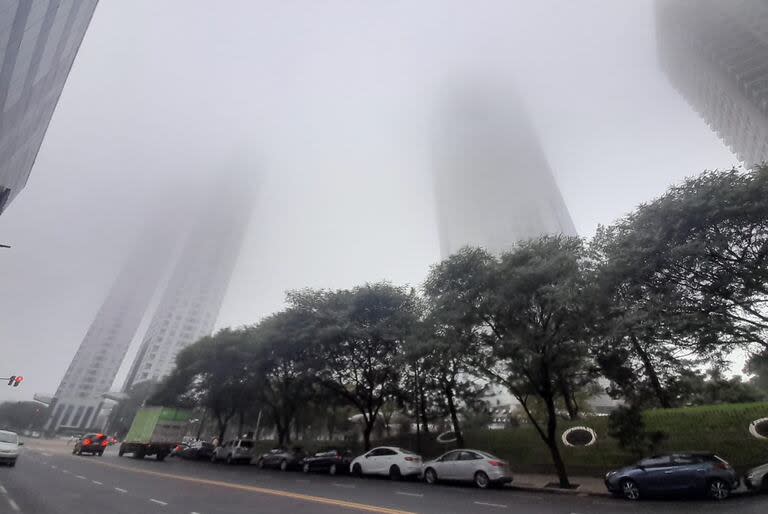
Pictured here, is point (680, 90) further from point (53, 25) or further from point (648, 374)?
point (53, 25)

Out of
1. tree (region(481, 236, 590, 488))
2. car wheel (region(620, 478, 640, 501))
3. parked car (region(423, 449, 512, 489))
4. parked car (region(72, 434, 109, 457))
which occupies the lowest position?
car wheel (region(620, 478, 640, 501))

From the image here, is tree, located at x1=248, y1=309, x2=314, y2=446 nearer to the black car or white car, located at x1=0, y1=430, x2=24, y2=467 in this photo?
the black car

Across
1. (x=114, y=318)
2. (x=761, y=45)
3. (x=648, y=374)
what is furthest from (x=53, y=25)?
(x=114, y=318)

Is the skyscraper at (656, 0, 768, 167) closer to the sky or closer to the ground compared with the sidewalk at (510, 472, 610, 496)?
closer to the sky

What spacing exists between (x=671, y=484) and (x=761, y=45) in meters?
75.9

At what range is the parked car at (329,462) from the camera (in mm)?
22375

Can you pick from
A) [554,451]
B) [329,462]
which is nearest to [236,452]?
[329,462]

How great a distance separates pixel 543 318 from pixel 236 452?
80.4 ft

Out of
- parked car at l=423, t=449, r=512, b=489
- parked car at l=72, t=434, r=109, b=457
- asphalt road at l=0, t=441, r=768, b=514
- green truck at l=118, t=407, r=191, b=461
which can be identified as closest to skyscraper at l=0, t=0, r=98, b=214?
asphalt road at l=0, t=441, r=768, b=514

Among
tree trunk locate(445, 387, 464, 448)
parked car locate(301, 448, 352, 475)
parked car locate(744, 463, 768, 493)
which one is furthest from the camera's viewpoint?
tree trunk locate(445, 387, 464, 448)

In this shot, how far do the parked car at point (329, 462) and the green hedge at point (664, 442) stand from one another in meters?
7.90

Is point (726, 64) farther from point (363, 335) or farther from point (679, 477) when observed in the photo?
point (679, 477)

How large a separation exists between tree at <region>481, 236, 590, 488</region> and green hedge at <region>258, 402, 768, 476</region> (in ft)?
12.0

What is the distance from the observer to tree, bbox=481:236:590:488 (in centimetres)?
1648
